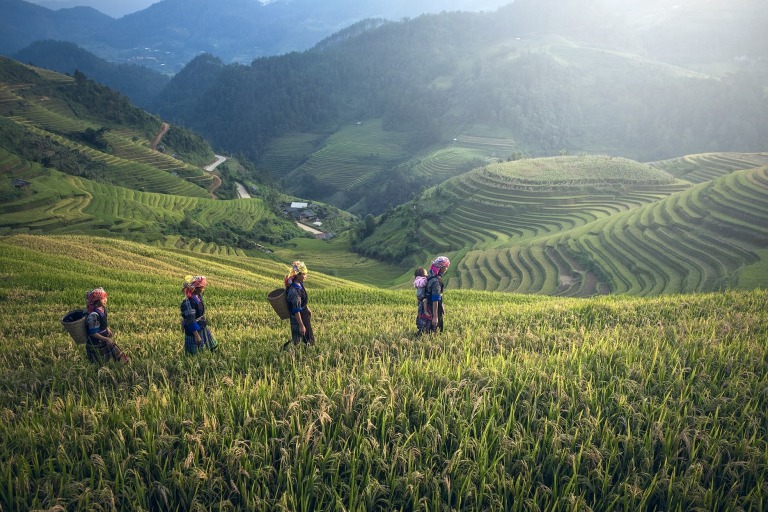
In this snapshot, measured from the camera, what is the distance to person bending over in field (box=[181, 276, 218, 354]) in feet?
25.1

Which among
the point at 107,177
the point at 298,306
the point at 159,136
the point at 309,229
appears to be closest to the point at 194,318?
the point at 298,306

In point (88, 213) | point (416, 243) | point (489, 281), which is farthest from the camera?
point (416, 243)

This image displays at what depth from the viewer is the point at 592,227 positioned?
55.6 meters

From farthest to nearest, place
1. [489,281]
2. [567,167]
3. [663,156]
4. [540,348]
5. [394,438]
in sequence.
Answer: [663,156] → [567,167] → [489,281] → [540,348] → [394,438]

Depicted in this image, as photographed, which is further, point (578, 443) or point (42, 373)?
point (42, 373)

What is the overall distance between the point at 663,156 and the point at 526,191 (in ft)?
356

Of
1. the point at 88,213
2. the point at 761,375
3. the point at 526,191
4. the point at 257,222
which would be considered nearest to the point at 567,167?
the point at 526,191

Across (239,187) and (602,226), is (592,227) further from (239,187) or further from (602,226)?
(239,187)

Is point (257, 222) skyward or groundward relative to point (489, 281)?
skyward

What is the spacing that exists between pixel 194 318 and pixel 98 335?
1440mm

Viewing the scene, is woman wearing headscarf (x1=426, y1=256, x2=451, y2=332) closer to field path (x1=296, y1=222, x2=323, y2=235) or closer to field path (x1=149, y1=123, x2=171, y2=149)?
field path (x1=296, y1=222, x2=323, y2=235)

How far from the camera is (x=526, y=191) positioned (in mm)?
76562

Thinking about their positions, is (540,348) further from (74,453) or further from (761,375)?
(74,453)

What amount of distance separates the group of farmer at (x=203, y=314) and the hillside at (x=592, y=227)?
32.7 metres
